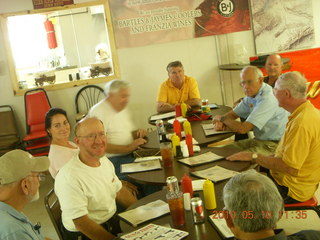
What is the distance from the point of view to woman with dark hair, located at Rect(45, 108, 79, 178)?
3.04 meters

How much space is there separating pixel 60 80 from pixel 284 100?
4321 mm

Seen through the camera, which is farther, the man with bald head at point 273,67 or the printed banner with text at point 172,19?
the printed banner with text at point 172,19

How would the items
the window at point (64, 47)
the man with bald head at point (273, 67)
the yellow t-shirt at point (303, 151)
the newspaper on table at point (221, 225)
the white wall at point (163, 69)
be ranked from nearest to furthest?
the newspaper on table at point (221, 225) < the yellow t-shirt at point (303, 151) < the man with bald head at point (273, 67) < the window at point (64, 47) < the white wall at point (163, 69)

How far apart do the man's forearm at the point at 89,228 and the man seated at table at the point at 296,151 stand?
1.06 metres

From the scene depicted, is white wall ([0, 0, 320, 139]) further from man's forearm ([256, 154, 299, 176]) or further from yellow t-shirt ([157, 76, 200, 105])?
Result: man's forearm ([256, 154, 299, 176])

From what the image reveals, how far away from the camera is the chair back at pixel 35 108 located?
5.88 m

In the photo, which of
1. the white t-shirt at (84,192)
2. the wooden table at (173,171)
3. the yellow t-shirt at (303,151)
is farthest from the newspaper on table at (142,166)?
the yellow t-shirt at (303,151)

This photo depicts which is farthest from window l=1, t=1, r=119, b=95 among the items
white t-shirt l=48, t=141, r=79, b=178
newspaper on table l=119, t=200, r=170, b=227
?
newspaper on table l=119, t=200, r=170, b=227

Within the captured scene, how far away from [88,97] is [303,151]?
169 inches

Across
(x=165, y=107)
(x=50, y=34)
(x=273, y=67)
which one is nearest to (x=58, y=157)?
(x=165, y=107)

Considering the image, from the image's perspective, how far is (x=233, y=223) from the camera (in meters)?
1.53

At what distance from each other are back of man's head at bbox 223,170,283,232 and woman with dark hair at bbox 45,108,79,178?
6.04 feet

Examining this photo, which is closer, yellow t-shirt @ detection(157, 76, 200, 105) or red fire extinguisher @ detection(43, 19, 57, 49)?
yellow t-shirt @ detection(157, 76, 200, 105)

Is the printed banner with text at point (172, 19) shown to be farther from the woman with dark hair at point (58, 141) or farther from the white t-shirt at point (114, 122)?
the woman with dark hair at point (58, 141)
